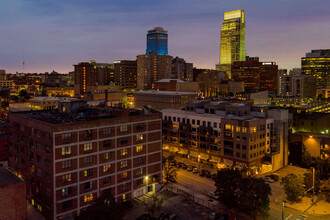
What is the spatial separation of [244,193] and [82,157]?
2996cm

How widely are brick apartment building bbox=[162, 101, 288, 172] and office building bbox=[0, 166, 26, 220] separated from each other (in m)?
53.8

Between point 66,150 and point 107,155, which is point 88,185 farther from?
point 66,150

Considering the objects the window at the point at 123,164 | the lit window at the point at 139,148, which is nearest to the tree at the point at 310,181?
the lit window at the point at 139,148

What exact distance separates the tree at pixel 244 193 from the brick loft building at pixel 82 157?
16890 millimetres

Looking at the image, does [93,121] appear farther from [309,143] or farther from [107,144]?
[309,143]

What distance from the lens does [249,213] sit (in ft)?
183

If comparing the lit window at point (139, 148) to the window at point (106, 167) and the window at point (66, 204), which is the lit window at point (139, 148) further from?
the window at point (66, 204)

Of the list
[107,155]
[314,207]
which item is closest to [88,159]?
[107,155]

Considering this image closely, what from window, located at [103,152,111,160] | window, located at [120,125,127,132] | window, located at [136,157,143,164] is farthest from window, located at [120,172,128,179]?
window, located at [120,125,127,132]

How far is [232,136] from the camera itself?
272 ft

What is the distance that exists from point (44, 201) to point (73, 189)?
5.56 metres

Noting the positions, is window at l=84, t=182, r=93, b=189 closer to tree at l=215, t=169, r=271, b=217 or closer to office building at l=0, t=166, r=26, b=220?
office building at l=0, t=166, r=26, b=220

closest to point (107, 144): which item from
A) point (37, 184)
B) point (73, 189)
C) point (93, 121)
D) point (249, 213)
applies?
point (93, 121)

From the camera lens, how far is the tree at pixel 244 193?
53.8 meters
